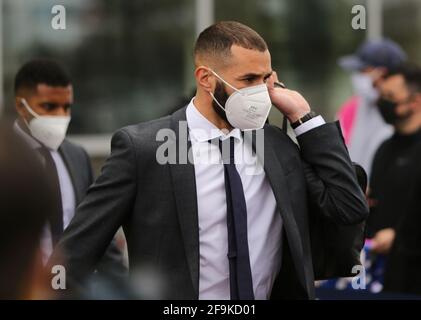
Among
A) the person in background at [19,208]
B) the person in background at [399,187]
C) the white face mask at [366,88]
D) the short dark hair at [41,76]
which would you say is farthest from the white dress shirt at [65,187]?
the white face mask at [366,88]

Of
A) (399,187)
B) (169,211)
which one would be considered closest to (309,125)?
(169,211)

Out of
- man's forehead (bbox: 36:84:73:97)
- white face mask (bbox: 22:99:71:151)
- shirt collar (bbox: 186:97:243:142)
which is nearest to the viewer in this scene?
shirt collar (bbox: 186:97:243:142)

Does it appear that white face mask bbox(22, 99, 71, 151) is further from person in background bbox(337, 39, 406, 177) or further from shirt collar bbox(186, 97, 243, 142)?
person in background bbox(337, 39, 406, 177)

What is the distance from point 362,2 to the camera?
930 centimetres

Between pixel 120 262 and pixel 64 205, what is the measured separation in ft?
1.30

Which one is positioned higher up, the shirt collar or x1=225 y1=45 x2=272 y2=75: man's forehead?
x1=225 y1=45 x2=272 y2=75: man's forehead

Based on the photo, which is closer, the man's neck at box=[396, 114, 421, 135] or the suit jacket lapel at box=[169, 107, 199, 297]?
the suit jacket lapel at box=[169, 107, 199, 297]

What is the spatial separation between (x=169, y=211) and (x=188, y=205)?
72 millimetres

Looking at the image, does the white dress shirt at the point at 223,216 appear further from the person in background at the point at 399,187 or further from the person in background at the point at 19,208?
the person in background at the point at 399,187

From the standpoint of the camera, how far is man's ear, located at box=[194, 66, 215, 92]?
3.64 meters

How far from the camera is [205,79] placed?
366 centimetres

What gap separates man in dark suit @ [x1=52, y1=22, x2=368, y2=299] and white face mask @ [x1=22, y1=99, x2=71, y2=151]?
4.68 ft

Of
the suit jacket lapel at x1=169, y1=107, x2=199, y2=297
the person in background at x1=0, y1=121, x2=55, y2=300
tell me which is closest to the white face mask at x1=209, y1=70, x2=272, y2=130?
the suit jacket lapel at x1=169, y1=107, x2=199, y2=297
